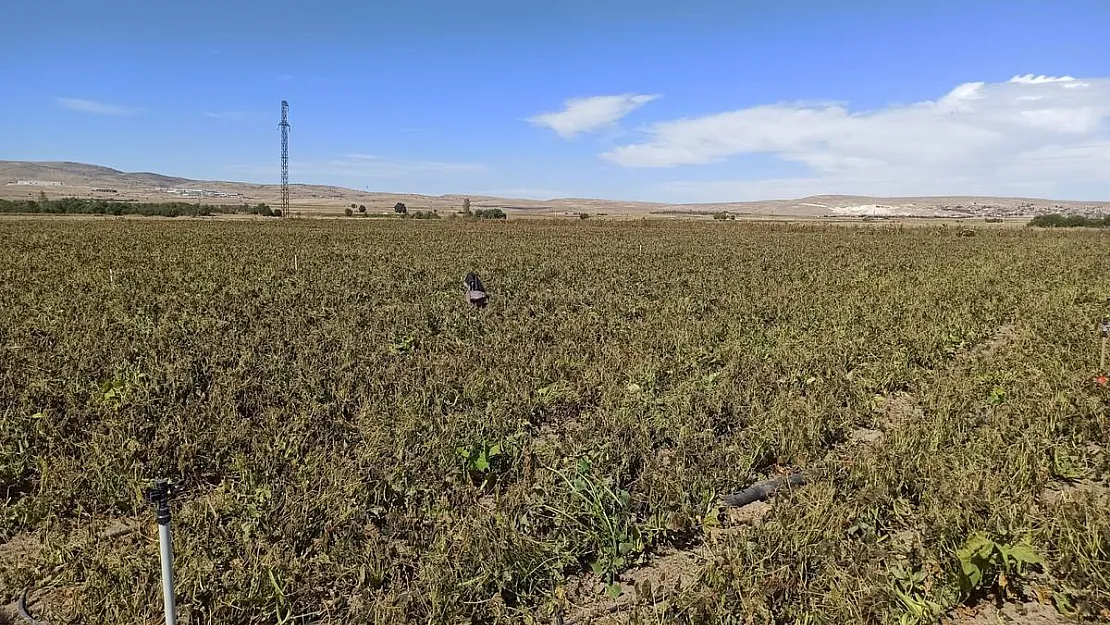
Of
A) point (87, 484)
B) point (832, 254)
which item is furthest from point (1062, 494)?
point (832, 254)

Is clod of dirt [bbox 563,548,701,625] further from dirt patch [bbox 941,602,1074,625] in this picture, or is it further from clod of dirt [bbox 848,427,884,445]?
clod of dirt [bbox 848,427,884,445]

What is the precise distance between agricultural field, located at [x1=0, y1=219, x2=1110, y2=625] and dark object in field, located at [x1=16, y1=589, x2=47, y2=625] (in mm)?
41

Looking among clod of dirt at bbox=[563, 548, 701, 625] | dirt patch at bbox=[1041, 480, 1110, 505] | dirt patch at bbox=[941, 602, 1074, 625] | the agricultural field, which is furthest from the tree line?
clod of dirt at bbox=[563, 548, 701, 625]

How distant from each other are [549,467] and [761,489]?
4.66 ft

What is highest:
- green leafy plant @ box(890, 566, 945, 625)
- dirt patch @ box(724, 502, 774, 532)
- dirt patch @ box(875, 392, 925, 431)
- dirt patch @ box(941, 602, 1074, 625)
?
dirt patch @ box(875, 392, 925, 431)

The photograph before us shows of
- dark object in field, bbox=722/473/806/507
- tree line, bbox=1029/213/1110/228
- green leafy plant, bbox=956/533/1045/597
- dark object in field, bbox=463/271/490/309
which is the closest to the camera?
green leafy plant, bbox=956/533/1045/597

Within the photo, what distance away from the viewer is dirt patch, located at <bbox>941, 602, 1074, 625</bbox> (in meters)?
3.17

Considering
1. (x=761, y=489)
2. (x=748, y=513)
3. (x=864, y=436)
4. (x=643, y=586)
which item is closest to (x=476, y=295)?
(x=864, y=436)

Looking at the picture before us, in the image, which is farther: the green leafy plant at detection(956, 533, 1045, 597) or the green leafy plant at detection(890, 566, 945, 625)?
the green leafy plant at detection(956, 533, 1045, 597)

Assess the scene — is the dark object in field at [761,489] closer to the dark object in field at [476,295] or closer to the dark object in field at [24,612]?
the dark object in field at [24,612]

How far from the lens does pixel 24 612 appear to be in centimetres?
320

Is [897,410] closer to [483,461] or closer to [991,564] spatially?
[991,564]

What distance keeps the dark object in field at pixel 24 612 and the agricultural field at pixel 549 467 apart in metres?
0.04

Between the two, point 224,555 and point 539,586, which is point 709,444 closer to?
point 539,586
